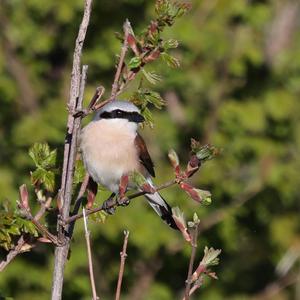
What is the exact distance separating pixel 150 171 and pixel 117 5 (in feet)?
10.7

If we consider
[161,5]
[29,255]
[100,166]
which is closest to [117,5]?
[29,255]

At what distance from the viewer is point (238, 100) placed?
7371 millimetres

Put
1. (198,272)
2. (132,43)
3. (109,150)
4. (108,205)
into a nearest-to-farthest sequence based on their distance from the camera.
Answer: (198,272)
(108,205)
(132,43)
(109,150)

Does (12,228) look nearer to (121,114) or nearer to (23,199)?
(23,199)

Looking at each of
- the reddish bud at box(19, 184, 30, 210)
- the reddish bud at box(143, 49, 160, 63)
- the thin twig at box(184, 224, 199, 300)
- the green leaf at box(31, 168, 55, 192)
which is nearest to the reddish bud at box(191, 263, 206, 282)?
the thin twig at box(184, 224, 199, 300)

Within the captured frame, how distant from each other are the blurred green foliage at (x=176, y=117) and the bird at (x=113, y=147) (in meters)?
2.83

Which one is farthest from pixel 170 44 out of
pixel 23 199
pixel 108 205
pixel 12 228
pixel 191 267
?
pixel 191 267

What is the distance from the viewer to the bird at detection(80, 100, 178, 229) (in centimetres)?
371

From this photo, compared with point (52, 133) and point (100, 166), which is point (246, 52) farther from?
point (100, 166)

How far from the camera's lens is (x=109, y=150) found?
3906mm

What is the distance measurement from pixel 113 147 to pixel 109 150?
0.12ft

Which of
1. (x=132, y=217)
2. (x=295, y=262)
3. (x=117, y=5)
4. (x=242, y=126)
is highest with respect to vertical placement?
(x=117, y=5)

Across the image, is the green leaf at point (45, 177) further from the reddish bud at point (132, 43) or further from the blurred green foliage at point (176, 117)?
the blurred green foliage at point (176, 117)

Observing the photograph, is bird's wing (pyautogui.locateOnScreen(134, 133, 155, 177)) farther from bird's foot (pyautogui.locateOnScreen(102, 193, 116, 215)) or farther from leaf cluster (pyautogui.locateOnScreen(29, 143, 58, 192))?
leaf cluster (pyautogui.locateOnScreen(29, 143, 58, 192))
